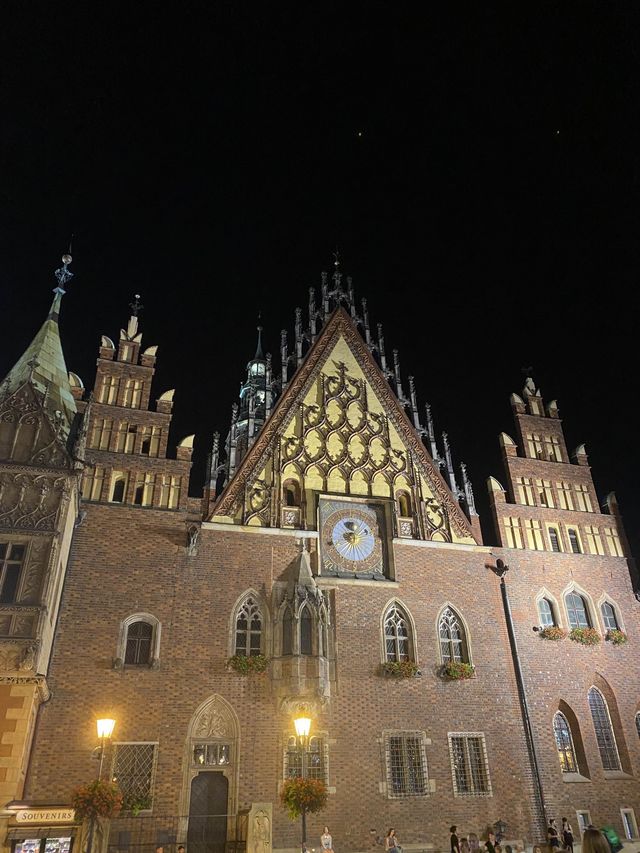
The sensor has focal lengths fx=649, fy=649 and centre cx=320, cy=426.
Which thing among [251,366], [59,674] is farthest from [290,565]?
[251,366]

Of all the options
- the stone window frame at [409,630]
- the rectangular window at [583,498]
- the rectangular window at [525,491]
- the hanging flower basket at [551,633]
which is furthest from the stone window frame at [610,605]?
the stone window frame at [409,630]

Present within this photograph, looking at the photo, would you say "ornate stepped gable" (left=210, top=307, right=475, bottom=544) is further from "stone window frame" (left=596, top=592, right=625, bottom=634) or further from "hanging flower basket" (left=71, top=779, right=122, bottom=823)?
"hanging flower basket" (left=71, top=779, right=122, bottom=823)

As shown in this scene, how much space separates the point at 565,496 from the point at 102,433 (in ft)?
62.8

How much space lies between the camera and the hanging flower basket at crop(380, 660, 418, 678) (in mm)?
21578

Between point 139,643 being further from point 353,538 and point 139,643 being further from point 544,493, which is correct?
point 544,493

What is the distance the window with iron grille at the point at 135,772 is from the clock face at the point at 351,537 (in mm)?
8024

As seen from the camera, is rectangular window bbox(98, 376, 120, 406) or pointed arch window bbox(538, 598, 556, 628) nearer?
rectangular window bbox(98, 376, 120, 406)

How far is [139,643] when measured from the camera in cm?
1995

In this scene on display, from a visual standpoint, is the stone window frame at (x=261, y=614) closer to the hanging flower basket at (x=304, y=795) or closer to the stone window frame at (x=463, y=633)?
the hanging flower basket at (x=304, y=795)

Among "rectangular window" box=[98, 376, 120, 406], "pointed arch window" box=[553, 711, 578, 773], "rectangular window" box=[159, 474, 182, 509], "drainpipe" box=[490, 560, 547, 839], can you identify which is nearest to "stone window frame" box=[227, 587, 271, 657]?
"rectangular window" box=[159, 474, 182, 509]

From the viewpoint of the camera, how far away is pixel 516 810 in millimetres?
20984

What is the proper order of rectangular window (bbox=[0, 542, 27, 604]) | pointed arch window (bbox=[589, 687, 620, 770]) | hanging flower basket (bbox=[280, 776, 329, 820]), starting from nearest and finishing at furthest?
hanging flower basket (bbox=[280, 776, 329, 820]), rectangular window (bbox=[0, 542, 27, 604]), pointed arch window (bbox=[589, 687, 620, 770])

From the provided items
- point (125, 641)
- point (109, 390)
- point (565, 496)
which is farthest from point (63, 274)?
point (565, 496)

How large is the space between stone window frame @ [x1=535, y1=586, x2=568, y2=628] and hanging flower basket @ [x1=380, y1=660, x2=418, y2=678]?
5.69 metres
